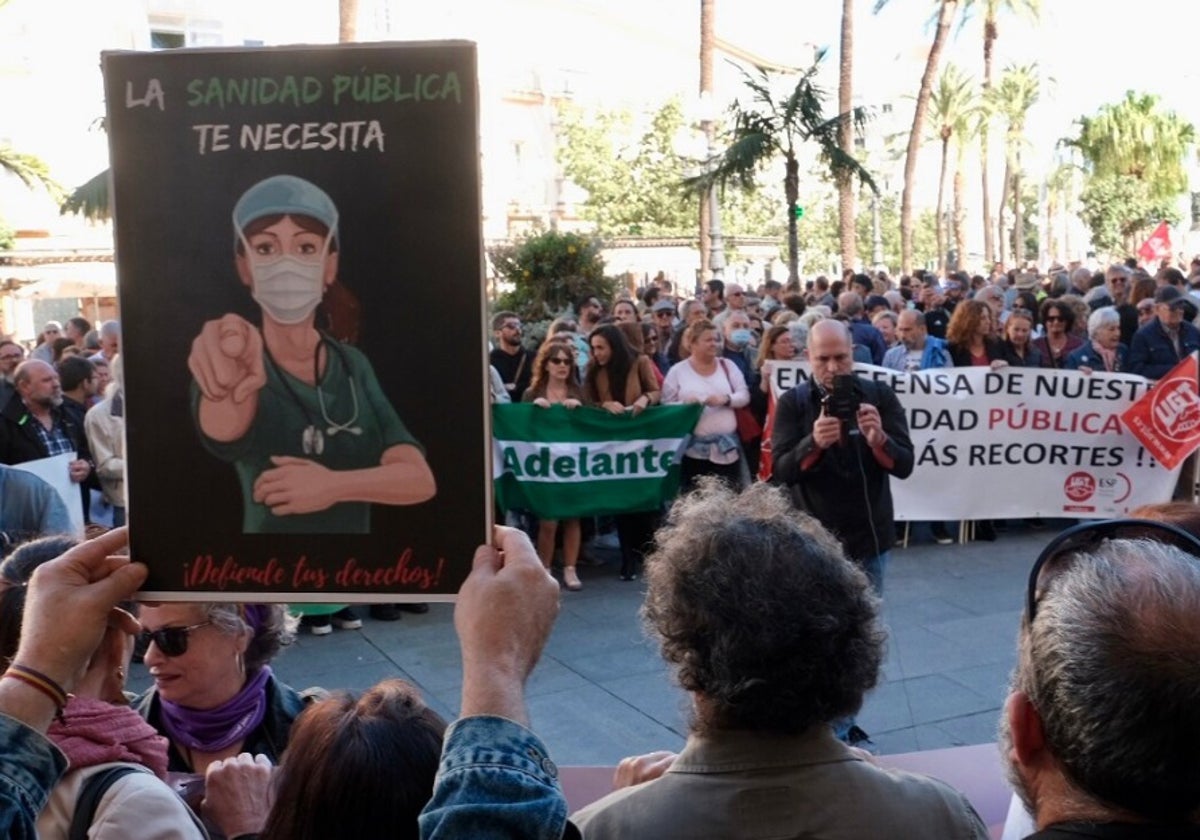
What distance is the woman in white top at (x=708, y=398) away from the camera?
812cm

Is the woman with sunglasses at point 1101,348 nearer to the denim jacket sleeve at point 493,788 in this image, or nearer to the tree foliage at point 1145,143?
the denim jacket sleeve at point 493,788

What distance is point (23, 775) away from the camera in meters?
1.51

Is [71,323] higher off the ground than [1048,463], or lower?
higher

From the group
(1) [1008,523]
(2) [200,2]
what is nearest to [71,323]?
(1) [1008,523]

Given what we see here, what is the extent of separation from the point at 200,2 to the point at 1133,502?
36.1m

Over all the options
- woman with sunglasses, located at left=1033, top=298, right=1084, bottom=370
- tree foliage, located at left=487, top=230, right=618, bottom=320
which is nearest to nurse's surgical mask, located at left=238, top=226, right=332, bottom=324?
woman with sunglasses, located at left=1033, top=298, right=1084, bottom=370

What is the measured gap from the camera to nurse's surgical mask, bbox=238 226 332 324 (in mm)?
1837

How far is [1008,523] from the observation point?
Answer: 9469 mm

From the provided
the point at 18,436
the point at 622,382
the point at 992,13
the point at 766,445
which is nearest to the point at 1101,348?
the point at 766,445

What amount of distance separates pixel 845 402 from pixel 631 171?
37.9 metres

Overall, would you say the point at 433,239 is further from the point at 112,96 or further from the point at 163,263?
the point at 112,96

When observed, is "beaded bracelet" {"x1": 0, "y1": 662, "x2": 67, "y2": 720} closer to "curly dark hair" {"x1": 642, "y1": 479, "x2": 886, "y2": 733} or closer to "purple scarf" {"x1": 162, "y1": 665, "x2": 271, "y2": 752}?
"curly dark hair" {"x1": 642, "y1": 479, "x2": 886, "y2": 733}

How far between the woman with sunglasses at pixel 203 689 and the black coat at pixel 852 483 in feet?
9.13

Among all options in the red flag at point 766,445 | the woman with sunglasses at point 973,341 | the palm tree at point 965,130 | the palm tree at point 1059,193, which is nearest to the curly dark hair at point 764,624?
the red flag at point 766,445
